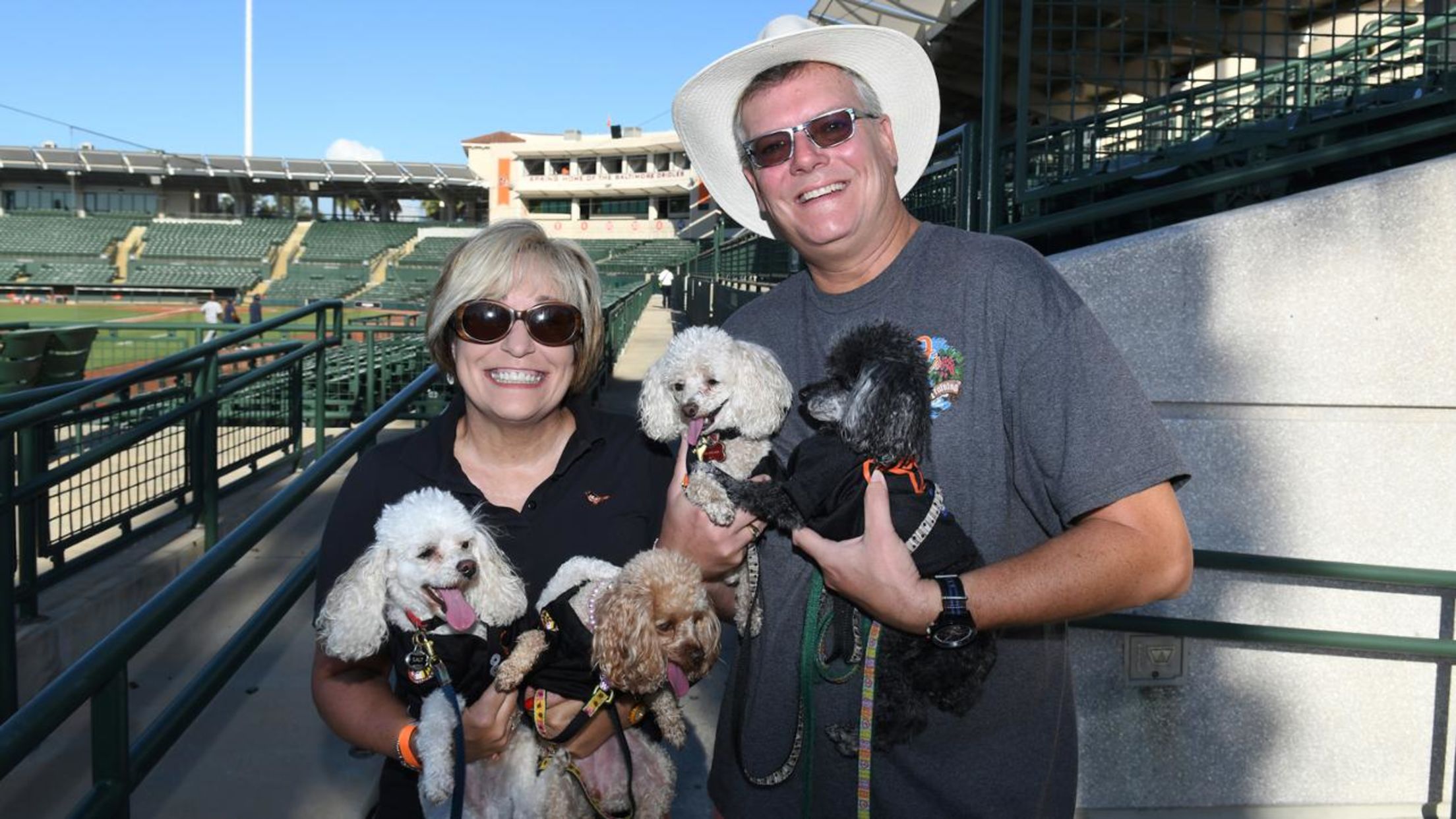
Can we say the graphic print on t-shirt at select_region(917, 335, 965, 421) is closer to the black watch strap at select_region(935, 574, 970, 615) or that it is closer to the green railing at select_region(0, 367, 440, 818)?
the black watch strap at select_region(935, 574, 970, 615)

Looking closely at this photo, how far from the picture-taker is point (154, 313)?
40.9 meters

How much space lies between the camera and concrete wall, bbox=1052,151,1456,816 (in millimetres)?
3375

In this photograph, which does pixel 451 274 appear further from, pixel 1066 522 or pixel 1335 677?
pixel 1335 677

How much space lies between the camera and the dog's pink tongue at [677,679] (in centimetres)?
222

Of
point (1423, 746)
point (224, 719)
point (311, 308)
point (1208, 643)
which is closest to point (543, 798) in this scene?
point (1208, 643)

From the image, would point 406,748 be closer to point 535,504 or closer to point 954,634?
point 535,504

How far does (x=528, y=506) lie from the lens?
241 cm

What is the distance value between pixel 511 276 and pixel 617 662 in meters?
0.94

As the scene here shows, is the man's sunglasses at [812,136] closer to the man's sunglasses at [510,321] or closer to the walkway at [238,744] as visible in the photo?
the man's sunglasses at [510,321]

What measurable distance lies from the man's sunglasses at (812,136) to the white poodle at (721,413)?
1.54 feet

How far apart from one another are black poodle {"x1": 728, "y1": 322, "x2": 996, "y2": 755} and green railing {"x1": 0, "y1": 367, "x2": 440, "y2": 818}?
1291 millimetres

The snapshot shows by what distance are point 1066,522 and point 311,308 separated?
7810 millimetres

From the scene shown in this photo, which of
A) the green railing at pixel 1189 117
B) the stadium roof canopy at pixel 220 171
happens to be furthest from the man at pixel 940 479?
the stadium roof canopy at pixel 220 171

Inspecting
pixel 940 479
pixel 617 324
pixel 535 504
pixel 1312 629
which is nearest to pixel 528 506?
pixel 535 504
